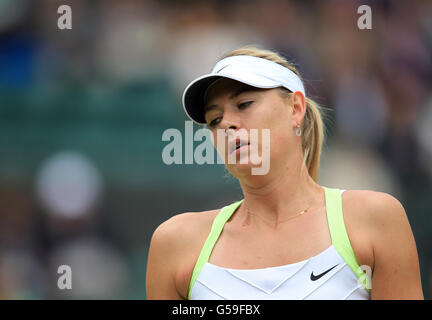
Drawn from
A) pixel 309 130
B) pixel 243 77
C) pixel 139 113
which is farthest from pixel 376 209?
pixel 139 113

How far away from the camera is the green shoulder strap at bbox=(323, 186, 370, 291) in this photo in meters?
2.08

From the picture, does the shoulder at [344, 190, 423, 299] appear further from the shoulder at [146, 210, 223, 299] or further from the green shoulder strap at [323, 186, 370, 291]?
the shoulder at [146, 210, 223, 299]

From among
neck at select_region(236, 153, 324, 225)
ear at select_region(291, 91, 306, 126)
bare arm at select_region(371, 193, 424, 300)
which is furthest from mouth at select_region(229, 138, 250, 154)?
bare arm at select_region(371, 193, 424, 300)

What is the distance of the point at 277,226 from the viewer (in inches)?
90.4

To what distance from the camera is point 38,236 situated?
5418mm

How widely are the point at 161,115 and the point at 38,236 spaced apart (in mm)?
1466

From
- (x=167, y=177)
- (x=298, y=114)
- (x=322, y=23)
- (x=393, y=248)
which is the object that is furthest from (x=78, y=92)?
(x=393, y=248)

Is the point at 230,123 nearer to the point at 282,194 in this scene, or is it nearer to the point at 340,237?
the point at 282,194

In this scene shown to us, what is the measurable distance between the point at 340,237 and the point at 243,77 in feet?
2.12

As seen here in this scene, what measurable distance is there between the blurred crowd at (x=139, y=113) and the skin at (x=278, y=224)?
113 inches

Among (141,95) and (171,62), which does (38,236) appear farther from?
(171,62)

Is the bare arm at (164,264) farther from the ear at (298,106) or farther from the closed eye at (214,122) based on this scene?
the ear at (298,106)

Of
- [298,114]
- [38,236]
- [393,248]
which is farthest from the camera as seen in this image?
[38,236]

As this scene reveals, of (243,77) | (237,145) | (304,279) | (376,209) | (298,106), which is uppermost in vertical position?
(243,77)
